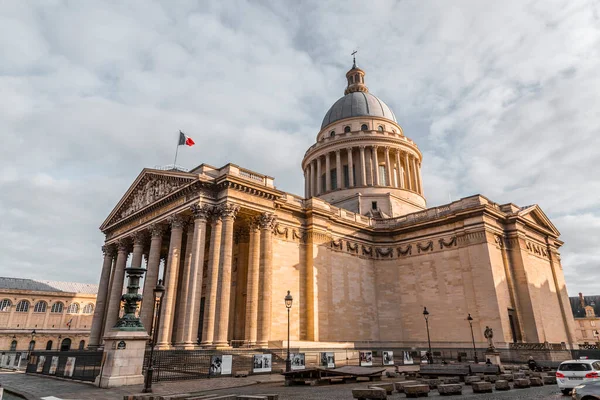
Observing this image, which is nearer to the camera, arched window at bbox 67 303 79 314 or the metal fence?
the metal fence

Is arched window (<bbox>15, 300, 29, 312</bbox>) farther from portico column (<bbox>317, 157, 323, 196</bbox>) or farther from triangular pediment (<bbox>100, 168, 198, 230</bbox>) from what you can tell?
portico column (<bbox>317, 157, 323, 196</bbox>)

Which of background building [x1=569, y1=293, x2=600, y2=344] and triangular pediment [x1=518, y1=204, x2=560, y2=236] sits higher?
triangular pediment [x1=518, y1=204, x2=560, y2=236]

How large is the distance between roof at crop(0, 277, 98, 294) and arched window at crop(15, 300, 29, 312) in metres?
3.14

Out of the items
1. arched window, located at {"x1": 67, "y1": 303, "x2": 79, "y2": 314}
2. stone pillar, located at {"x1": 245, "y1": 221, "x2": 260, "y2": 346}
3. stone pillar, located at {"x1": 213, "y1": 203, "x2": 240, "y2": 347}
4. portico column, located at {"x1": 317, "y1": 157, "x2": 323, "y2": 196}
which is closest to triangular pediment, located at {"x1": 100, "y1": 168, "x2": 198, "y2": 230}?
stone pillar, located at {"x1": 213, "y1": 203, "x2": 240, "y2": 347}

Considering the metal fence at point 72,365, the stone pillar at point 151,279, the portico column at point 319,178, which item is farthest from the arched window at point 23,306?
the portico column at point 319,178

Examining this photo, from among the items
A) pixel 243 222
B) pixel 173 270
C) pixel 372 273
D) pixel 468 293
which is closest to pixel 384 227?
pixel 372 273

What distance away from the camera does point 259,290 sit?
30938 millimetres

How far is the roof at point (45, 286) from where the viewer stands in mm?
72938

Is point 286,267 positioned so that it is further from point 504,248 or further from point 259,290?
point 504,248

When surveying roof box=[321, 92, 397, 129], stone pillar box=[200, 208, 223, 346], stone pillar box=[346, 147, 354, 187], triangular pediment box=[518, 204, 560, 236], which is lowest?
stone pillar box=[200, 208, 223, 346]

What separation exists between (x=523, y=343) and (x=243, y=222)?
25.6 metres

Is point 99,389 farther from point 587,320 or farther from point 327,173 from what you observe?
point 587,320

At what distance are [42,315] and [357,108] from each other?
6635 centimetres

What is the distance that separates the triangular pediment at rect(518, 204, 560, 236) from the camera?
4047cm
